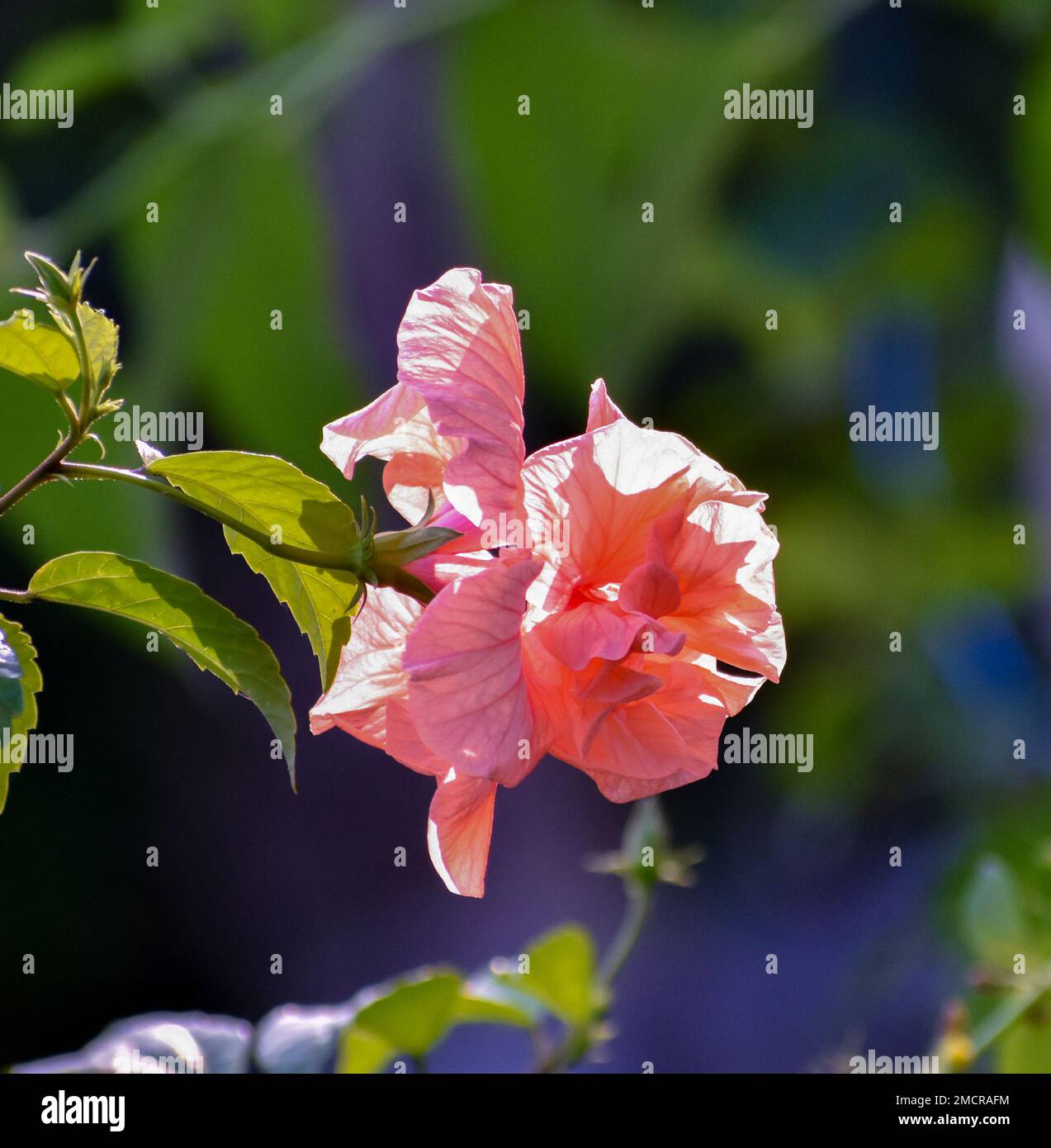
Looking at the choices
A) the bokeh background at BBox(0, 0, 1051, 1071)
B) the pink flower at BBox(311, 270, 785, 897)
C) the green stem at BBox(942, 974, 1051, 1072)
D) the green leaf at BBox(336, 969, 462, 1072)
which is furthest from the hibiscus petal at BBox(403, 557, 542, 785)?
the bokeh background at BBox(0, 0, 1051, 1071)

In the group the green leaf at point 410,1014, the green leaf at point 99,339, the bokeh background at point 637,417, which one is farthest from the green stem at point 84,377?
the bokeh background at point 637,417

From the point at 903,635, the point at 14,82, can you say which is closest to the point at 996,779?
the point at 903,635

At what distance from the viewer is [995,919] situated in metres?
0.43

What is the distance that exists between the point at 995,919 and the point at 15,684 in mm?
344

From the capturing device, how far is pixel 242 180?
84 centimetres

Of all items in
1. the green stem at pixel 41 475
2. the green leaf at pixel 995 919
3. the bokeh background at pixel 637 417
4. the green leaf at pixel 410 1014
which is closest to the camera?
the green stem at pixel 41 475

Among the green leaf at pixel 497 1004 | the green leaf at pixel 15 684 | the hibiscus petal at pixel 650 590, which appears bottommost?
the green leaf at pixel 497 1004

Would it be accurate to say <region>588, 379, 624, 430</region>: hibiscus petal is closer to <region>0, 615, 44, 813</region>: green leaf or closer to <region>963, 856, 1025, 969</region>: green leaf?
<region>0, 615, 44, 813</region>: green leaf

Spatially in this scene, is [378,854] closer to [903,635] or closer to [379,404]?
[903,635]

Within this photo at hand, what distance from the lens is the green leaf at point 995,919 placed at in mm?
431

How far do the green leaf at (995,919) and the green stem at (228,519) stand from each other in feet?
1.00

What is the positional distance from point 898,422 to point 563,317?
1.01 feet

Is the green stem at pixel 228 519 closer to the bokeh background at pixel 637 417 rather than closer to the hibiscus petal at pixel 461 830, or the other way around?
the hibiscus petal at pixel 461 830

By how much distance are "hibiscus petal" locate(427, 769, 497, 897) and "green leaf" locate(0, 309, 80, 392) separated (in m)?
0.09
